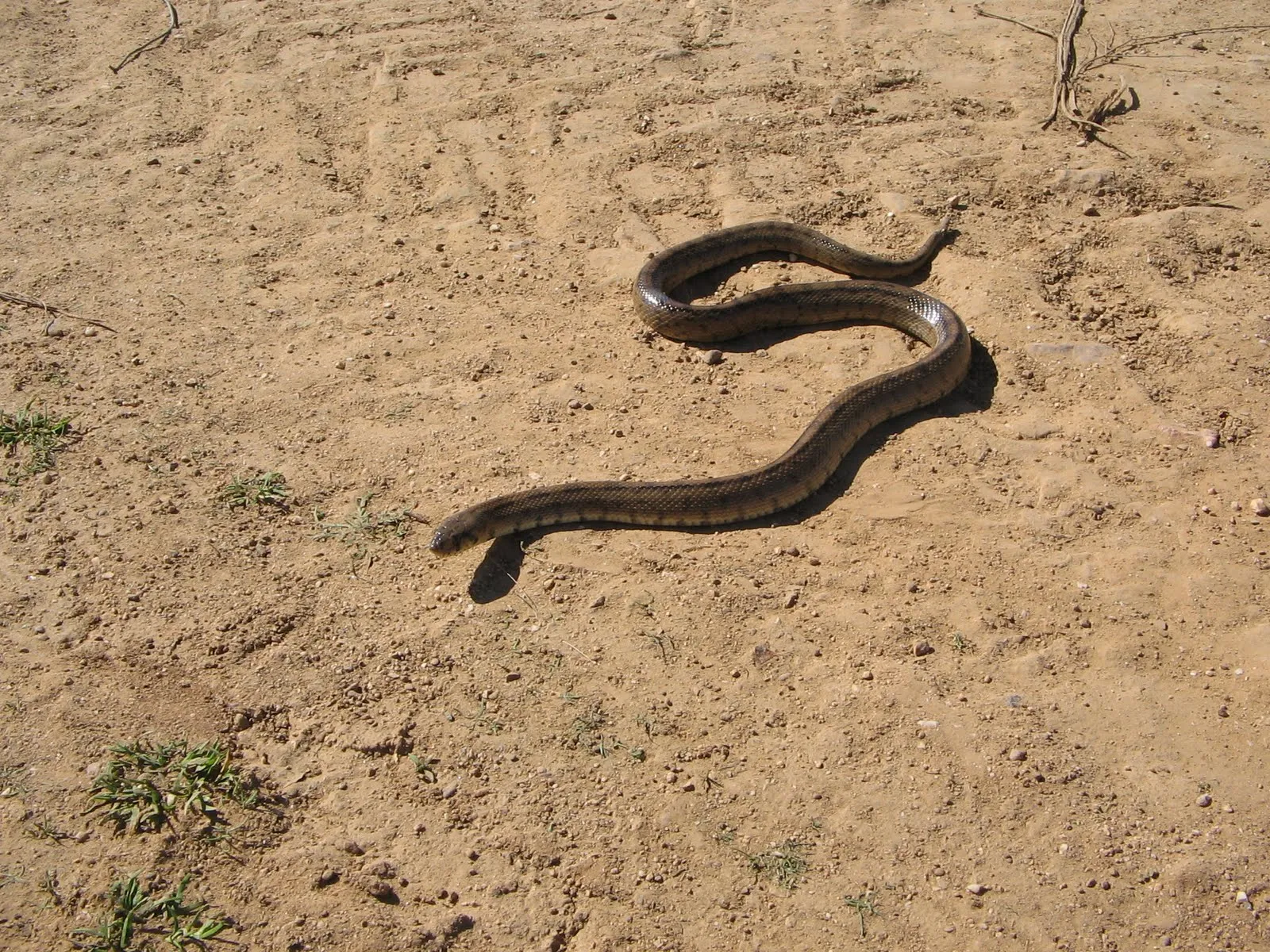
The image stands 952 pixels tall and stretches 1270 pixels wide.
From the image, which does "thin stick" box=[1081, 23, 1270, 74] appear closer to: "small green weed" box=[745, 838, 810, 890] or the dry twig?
the dry twig

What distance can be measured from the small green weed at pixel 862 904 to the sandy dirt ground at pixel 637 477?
55 mm

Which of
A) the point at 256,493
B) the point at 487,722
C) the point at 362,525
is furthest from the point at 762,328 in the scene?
the point at 487,722

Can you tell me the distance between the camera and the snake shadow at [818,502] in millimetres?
6074

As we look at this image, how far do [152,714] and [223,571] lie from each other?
3.25 feet

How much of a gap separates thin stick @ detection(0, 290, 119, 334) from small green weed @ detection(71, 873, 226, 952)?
15.2ft

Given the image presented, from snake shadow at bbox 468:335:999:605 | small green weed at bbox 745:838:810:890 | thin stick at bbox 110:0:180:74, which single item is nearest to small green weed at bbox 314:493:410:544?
snake shadow at bbox 468:335:999:605

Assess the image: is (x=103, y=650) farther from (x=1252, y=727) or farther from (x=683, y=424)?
(x=1252, y=727)

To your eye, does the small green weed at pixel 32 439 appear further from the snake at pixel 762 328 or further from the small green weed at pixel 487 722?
the small green weed at pixel 487 722

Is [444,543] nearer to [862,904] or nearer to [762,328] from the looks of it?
[862,904]

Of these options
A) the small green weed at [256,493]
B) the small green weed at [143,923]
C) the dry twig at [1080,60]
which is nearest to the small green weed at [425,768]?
the small green weed at [143,923]

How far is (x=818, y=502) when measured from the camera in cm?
643

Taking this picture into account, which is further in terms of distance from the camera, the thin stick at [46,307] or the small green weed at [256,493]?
the thin stick at [46,307]

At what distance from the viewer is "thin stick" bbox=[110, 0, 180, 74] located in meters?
11.0

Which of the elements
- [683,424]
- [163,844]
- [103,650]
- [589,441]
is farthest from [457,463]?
[163,844]
